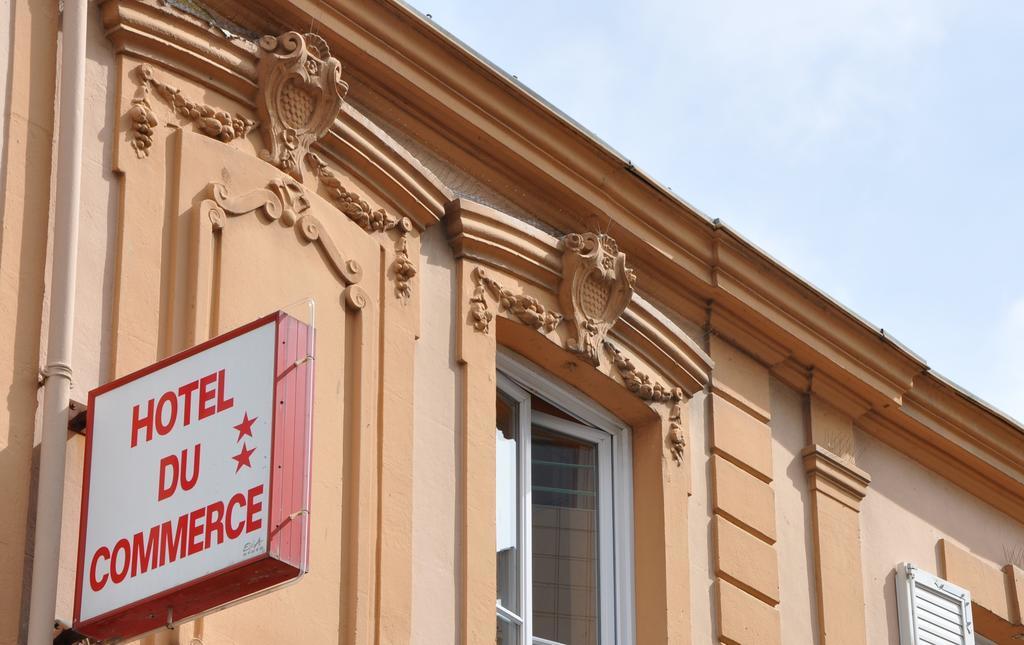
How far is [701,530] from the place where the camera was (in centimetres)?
1222

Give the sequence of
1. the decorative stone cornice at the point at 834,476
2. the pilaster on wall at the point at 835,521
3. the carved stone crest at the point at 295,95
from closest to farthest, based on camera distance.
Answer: the carved stone crest at the point at 295,95, the pilaster on wall at the point at 835,521, the decorative stone cornice at the point at 834,476

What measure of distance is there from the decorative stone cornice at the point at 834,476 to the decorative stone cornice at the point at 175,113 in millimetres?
4387

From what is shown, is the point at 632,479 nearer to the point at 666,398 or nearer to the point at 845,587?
the point at 666,398

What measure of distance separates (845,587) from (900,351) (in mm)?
1582

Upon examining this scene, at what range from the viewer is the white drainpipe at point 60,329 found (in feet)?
27.2

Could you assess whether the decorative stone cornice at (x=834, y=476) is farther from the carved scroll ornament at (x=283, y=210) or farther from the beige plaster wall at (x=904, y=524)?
the carved scroll ornament at (x=283, y=210)

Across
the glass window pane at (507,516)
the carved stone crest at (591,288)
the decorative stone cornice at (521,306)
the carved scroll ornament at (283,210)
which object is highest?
the carved stone crest at (591,288)

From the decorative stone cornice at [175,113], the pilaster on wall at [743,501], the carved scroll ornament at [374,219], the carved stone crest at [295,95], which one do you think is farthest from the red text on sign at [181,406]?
the pilaster on wall at [743,501]

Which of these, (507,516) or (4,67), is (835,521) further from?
(4,67)

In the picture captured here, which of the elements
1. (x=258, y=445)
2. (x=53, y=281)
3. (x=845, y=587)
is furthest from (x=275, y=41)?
(x=845, y=587)

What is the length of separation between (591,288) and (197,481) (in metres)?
4.07

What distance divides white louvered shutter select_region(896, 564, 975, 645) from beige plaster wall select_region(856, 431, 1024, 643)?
0.06 m

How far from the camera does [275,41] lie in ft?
34.2

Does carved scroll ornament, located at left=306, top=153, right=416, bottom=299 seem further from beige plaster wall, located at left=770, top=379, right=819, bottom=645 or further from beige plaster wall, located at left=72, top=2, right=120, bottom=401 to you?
beige plaster wall, located at left=770, top=379, right=819, bottom=645
